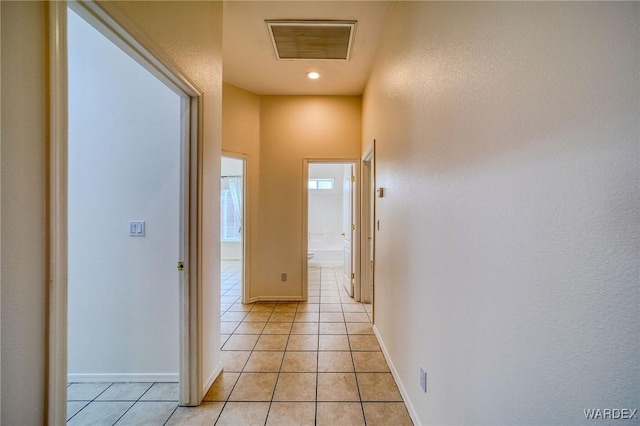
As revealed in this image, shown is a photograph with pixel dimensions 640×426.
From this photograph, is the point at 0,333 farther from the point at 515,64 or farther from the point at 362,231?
the point at 362,231

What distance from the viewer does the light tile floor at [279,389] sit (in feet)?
5.29

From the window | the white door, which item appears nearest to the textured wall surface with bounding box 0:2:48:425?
the white door

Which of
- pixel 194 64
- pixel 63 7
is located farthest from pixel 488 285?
pixel 194 64

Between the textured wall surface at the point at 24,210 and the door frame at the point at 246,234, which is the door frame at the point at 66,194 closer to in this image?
the textured wall surface at the point at 24,210

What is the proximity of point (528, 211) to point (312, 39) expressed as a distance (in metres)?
2.45

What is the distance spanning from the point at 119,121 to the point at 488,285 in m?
2.44

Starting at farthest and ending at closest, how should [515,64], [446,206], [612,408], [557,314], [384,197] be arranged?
[384,197], [446,206], [515,64], [557,314], [612,408]

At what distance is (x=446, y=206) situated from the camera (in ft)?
3.92

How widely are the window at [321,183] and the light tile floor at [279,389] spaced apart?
4.65 metres

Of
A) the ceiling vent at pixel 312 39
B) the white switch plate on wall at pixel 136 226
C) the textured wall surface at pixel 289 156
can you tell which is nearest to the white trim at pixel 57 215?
the white switch plate on wall at pixel 136 226

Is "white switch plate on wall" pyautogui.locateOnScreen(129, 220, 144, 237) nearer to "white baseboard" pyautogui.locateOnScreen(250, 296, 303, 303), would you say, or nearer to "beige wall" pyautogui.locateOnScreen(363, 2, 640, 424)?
"beige wall" pyautogui.locateOnScreen(363, 2, 640, 424)

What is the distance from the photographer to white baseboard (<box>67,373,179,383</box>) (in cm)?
191

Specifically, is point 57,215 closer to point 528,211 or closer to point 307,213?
point 528,211

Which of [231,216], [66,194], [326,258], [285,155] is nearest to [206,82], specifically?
[66,194]
